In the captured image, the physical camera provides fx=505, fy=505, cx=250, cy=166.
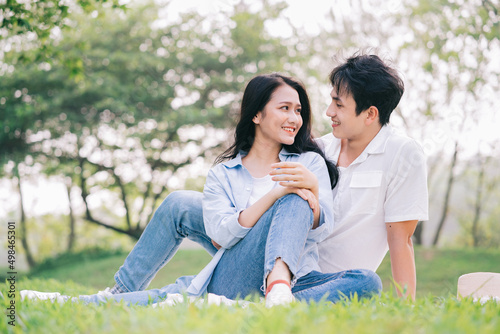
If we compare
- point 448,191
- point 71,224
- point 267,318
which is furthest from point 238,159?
point 71,224

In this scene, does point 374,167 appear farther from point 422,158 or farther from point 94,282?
point 94,282

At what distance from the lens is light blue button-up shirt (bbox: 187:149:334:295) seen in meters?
2.60

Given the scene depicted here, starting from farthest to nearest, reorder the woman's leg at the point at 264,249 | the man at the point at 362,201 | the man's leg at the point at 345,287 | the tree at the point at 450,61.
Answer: the tree at the point at 450,61
the man at the point at 362,201
the man's leg at the point at 345,287
the woman's leg at the point at 264,249

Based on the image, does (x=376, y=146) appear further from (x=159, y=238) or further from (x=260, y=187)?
(x=159, y=238)

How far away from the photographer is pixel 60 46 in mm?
11031

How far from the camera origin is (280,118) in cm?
308

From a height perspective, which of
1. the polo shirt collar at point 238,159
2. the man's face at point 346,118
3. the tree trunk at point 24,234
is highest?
the man's face at point 346,118

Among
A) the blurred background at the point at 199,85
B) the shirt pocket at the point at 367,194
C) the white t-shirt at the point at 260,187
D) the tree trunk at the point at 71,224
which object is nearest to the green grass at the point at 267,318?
the shirt pocket at the point at 367,194

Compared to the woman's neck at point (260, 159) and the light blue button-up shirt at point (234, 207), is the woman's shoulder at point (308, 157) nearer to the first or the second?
the light blue button-up shirt at point (234, 207)

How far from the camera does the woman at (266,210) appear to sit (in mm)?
2318

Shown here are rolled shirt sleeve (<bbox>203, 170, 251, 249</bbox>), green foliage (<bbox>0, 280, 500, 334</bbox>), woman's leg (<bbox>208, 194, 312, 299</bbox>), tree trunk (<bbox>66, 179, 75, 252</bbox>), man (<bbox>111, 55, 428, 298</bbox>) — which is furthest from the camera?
tree trunk (<bbox>66, 179, 75, 252</bbox>)

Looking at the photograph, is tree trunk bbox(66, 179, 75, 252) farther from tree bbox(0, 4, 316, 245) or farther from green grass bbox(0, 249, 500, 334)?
green grass bbox(0, 249, 500, 334)

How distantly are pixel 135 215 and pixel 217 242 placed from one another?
13.9 m

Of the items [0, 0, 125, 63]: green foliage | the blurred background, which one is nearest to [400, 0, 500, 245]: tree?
the blurred background
